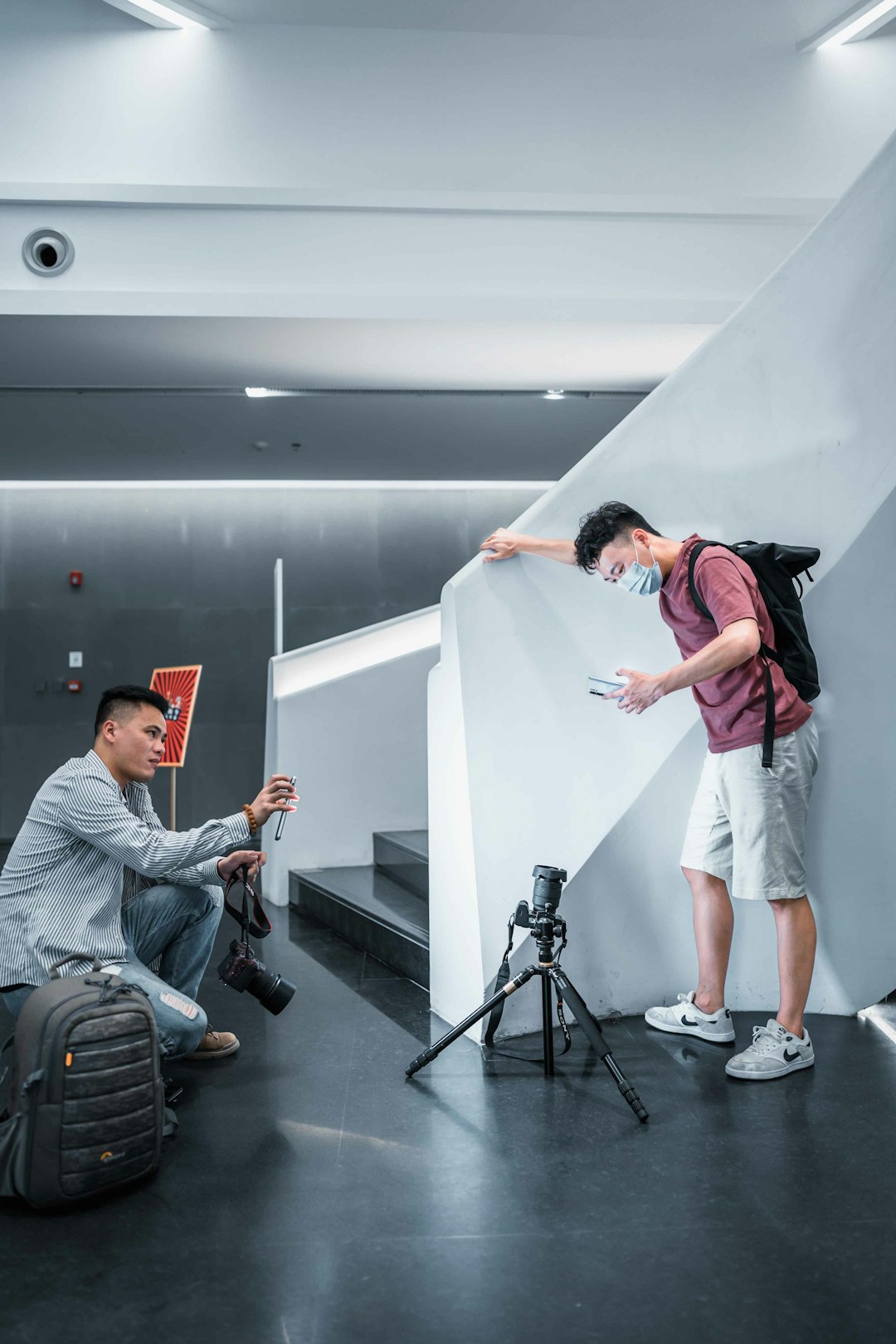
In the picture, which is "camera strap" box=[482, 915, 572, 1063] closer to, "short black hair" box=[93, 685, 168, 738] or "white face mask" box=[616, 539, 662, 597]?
"white face mask" box=[616, 539, 662, 597]

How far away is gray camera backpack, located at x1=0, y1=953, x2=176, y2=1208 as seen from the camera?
1942 millimetres

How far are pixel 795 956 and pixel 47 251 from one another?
4.44 meters

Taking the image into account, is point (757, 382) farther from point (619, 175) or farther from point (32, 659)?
point (32, 659)

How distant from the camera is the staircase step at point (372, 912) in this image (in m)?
3.69

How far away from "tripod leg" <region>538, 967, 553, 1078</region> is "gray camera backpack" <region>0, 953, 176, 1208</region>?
991 mm

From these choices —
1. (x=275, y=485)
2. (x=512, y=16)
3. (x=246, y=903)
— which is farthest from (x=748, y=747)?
(x=275, y=485)

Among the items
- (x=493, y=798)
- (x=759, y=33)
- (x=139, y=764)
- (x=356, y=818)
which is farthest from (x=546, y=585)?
(x=759, y=33)

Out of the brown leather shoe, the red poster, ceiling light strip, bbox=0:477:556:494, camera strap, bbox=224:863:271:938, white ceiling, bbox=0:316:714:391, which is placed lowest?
the brown leather shoe

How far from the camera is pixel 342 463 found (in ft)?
23.6

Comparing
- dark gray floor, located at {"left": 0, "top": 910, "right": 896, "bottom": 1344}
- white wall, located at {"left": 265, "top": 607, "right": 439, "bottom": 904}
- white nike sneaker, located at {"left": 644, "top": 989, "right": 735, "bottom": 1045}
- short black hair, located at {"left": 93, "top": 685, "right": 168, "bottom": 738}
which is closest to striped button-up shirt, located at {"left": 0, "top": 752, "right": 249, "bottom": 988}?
short black hair, located at {"left": 93, "top": 685, "right": 168, "bottom": 738}

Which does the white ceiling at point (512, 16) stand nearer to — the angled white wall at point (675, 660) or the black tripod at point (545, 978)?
the angled white wall at point (675, 660)

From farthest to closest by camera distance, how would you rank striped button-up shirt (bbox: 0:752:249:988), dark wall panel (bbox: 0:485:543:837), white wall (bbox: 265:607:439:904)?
dark wall panel (bbox: 0:485:543:837), white wall (bbox: 265:607:439:904), striped button-up shirt (bbox: 0:752:249:988)

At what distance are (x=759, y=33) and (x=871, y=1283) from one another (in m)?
5.30

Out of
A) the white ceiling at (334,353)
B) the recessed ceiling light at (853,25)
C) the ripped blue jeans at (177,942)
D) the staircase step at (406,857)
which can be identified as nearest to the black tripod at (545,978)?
the ripped blue jeans at (177,942)
